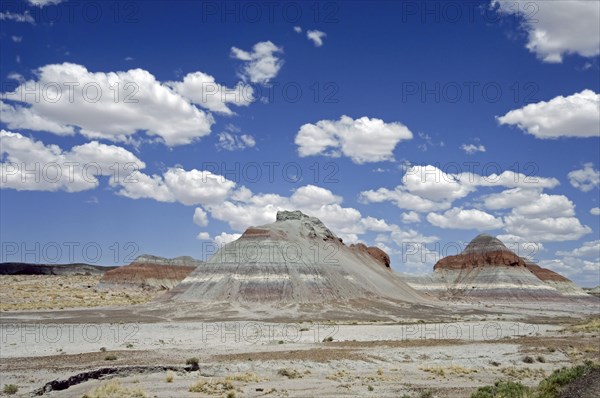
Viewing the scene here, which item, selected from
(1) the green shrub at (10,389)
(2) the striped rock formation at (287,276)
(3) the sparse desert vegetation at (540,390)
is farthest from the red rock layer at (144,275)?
(3) the sparse desert vegetation at (540,390)

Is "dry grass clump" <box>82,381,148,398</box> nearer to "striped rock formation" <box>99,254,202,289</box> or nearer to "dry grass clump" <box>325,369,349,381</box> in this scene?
"dry grass clump" <box>325,369,349,381</box>

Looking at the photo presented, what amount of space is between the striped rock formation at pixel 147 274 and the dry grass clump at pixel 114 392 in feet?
402

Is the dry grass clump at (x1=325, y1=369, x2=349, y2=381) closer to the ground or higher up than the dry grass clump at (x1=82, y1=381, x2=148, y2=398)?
closer to the ground

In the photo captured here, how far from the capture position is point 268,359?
33.2 meters

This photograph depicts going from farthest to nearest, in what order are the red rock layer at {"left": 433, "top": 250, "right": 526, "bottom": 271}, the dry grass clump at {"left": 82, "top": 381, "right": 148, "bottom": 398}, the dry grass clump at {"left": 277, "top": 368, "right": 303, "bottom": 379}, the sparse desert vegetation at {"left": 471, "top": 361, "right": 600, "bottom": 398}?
the red rock layer at {"left": 433, "top": 250, "right": 526, "bottom": 271}, the dry grass clump at {"left": 277, "top": 368, "right": 303, "bottom": 379}, the dry grass clump at {"left": 82, "top": 381, "right": 148, "bottom": 398}, the sparse desert vegetation at {"left": 471, "top": 361, "right": 600, "bottom": 398}

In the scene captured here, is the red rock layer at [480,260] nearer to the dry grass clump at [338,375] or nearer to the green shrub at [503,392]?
the dry grass clump at [338,375]

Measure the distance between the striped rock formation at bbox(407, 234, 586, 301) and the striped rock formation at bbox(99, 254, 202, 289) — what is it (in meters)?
71.4

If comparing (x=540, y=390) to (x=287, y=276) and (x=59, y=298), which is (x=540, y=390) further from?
(x=59, y=298)

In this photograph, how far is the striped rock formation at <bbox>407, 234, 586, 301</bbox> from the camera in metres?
148

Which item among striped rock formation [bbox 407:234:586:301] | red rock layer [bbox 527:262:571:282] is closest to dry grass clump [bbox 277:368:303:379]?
striped rock formation [bbox 407:234:586:301]

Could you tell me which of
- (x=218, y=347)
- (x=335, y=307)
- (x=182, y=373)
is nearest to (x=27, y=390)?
(x=182, y=373)

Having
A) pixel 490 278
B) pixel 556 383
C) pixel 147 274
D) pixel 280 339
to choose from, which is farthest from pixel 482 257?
pixel 556 383

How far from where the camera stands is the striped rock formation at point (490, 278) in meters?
148

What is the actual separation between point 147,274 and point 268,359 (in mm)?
121361
